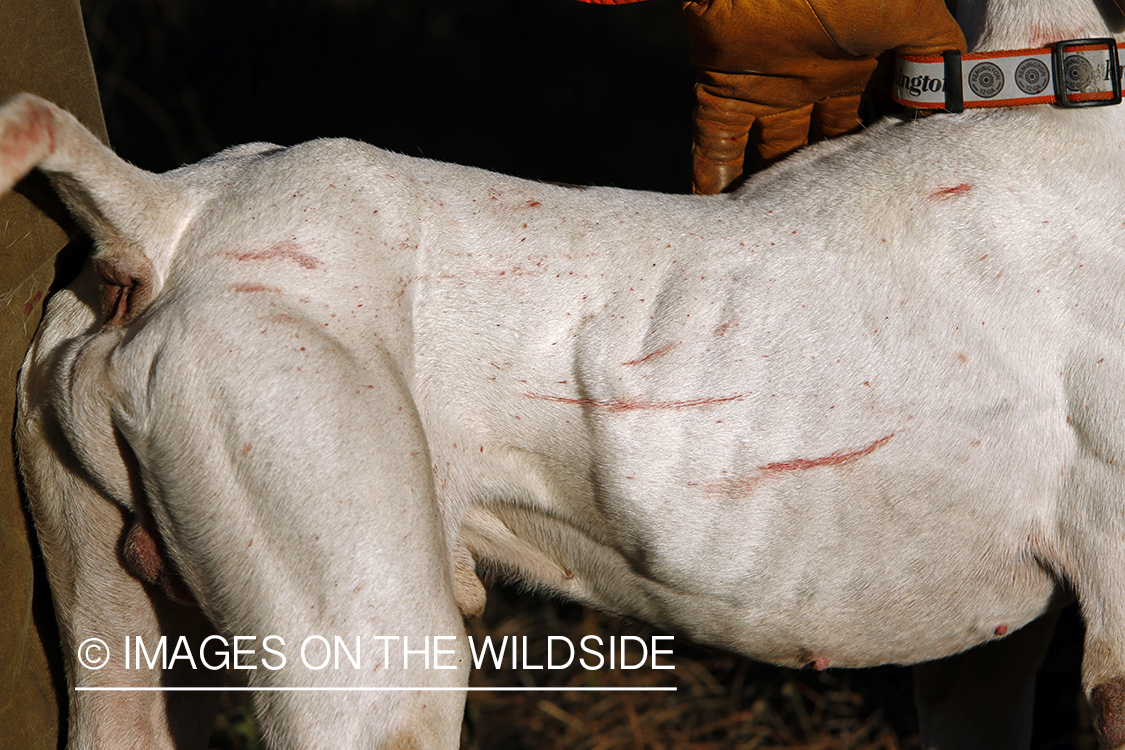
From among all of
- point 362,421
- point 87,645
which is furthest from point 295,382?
point 87,645

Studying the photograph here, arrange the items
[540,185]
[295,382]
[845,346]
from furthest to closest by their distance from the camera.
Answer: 1. [540,185]
2. [845,346]
3. [295,382]

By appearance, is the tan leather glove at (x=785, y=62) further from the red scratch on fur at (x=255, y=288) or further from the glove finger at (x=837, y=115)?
the red scratch on fur at (x=255, y=288)

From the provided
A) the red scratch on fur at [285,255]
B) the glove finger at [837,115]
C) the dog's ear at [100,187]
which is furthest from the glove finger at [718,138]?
the dog's ear at [100,187]

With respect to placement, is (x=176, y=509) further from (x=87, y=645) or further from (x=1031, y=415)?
(x=1031, y=415)

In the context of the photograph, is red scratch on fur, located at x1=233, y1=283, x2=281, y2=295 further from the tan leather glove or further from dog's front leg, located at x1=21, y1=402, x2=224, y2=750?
the tan leather glove

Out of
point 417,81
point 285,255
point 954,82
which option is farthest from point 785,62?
point 417,81

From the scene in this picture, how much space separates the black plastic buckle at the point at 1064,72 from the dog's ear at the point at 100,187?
1.55 m

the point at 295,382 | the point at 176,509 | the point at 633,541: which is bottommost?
the point at 633,541

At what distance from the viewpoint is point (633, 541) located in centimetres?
175

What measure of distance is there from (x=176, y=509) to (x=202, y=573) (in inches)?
4.4

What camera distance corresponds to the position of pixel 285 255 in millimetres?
1562

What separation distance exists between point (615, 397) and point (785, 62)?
76 cm

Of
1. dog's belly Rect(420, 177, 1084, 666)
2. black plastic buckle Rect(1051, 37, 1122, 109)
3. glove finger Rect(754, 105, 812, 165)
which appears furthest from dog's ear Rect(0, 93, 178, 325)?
black plastic buckle Rect(1051, 37, 1122, 109)

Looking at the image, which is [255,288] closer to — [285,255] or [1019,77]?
[285,255]
